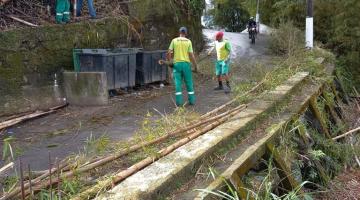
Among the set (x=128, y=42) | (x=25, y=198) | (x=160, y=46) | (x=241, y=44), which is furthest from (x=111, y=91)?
(x=241, y=44)

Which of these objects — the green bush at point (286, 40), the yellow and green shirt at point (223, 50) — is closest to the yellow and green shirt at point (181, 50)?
the yellow and green shirt at point (223, 50)

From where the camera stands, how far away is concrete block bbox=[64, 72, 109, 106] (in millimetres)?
11102

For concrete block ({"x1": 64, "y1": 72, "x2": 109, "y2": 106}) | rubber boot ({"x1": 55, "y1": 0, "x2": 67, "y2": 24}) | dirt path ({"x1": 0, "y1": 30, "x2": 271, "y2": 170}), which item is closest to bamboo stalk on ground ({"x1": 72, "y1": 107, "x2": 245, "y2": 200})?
dirt path ({"x1": 0, "y1": 30, "x2": 271, "y2": 170})

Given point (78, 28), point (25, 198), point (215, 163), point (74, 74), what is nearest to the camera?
point (25, 198)

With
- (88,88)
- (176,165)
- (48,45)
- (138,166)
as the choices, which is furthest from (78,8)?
(176,165)

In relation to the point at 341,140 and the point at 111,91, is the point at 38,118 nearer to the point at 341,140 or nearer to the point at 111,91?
the point at 111,91

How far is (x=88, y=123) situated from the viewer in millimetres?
9492

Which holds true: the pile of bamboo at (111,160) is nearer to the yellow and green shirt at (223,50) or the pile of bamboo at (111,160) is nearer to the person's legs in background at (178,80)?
the person's legs in background at (178,80)

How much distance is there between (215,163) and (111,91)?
→ 6.71 metres

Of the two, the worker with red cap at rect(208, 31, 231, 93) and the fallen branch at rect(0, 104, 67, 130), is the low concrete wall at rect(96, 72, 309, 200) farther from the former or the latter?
the worker with red cap at rect(208, 31, 231, 93)

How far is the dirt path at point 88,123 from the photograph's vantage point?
754 cm

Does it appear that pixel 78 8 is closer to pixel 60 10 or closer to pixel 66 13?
pixel 66 13

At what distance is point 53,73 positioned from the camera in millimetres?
11328

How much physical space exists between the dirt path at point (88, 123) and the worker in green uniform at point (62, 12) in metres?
2.29
